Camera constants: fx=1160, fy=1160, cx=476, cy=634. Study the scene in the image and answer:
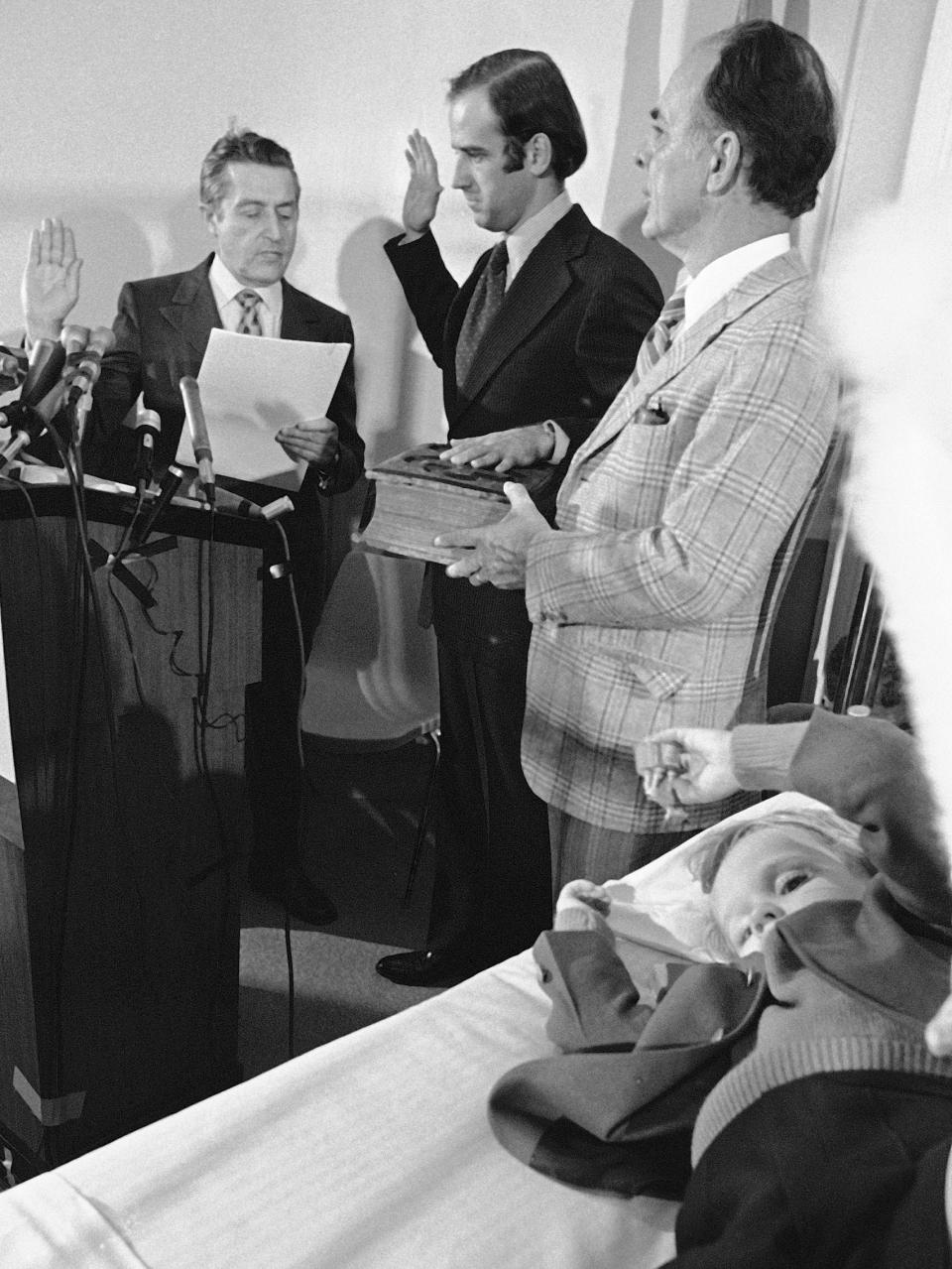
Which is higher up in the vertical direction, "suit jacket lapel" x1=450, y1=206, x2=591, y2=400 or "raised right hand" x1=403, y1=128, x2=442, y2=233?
"raised right hand" x1=403, y1=128, x2=442, y2=233

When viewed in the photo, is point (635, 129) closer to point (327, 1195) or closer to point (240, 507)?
point (240, 507)

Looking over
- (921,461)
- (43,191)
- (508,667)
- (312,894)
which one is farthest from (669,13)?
(921,461)

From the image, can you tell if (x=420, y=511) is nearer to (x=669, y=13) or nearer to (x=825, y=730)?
(x=825, y=730)

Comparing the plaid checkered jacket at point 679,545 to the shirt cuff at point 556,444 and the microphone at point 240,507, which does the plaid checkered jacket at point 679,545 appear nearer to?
the shirt cuff at point 556,444

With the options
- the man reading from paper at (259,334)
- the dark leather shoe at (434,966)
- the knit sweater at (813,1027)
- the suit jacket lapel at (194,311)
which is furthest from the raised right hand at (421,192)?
the knit sweater at (813,1027)

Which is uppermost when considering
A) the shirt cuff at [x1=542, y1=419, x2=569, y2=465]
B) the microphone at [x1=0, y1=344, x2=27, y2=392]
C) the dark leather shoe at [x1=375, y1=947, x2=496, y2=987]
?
the microphone at [x1=0, y1=344, x2=27, y2=392]

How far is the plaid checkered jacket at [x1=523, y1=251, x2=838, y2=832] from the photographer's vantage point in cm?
137

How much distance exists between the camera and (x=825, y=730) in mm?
953

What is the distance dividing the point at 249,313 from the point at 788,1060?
6.84 feet

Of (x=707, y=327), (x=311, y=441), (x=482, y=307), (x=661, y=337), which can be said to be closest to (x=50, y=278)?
(x=311, y=441)

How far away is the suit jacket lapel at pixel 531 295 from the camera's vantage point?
2.13 meters

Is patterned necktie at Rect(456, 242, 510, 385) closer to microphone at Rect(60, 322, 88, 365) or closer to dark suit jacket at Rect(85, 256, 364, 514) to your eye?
dark suit jacket at Rect(85, 256, 364, 514)

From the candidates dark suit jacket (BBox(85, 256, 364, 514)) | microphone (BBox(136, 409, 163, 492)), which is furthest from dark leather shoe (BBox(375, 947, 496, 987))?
microphone (BBox(136, 409, 163, 492))

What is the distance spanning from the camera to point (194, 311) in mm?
2438
